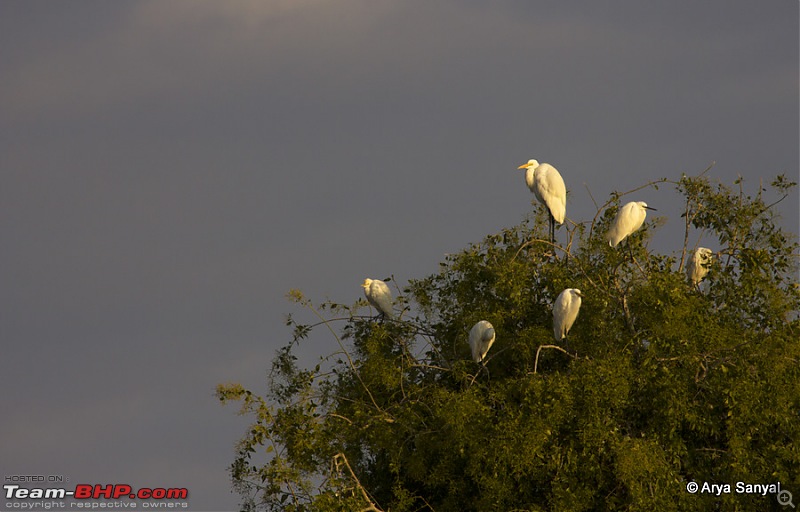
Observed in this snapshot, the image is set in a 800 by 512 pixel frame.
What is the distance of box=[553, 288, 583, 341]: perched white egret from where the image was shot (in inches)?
359

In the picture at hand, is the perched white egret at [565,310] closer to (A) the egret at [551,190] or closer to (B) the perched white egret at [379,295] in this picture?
(A) the egret at [551,190]

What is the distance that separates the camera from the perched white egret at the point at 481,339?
9.41 m

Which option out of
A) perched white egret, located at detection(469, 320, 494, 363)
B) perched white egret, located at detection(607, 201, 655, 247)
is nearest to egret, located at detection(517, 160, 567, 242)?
perched white egret, located at detection(607, 201, 655, 247)

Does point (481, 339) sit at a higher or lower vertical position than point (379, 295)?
lower

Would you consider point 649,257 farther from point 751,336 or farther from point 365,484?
point 365,484

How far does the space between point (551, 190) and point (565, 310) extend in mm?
2789

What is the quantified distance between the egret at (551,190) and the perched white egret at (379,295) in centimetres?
167

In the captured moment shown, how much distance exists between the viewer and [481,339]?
945 cm

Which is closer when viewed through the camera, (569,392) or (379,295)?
(569,392)

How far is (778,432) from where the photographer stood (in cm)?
891

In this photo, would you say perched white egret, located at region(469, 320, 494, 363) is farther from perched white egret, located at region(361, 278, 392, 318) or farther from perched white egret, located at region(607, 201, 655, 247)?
perched white egret, located at region(361, 278, 392, 318)

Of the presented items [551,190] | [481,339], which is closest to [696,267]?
[551,190]

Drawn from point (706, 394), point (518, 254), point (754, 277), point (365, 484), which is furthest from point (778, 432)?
point (365, 484)

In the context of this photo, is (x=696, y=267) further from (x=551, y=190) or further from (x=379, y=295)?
(x=379, y=295)
